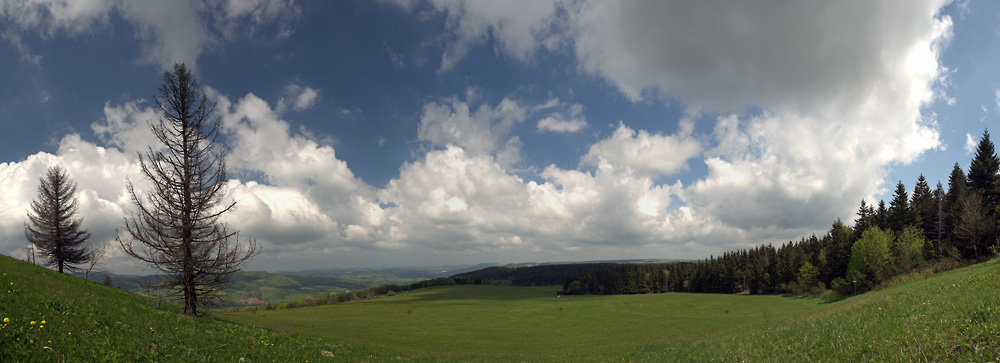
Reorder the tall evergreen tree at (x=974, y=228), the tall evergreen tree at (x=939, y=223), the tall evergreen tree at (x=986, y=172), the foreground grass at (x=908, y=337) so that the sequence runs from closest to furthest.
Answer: the foreground grass at (x=908, y=337) → the tall evergreen tree at (x=974, y=228) → the tall evergreen tree at (x=986, y=172) → the tall evergreen tree at (x=939, y=223)

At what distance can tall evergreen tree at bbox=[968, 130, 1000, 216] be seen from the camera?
54562 millimetres

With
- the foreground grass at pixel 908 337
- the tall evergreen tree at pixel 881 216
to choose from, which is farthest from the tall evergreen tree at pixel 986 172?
the foreground grass at pixel 908 337

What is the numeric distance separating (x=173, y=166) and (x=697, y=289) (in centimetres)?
14306

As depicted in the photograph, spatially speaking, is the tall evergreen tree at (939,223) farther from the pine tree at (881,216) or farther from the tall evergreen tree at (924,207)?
the pine tree at (881,216)

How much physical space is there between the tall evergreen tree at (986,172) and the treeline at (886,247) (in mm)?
97

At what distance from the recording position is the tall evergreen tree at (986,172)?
5456cm

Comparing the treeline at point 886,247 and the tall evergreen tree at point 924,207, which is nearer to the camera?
the treeline at point 886,247

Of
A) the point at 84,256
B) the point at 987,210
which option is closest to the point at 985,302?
the point at 84,256

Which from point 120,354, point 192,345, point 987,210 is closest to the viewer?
point 120,354

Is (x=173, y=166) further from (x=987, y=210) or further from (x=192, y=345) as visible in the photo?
(x=987, y=210)

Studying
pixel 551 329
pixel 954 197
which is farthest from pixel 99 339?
pixel 954 197

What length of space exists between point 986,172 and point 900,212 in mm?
19154

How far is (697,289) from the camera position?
12438 centimetres

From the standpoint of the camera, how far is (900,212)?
7256 centimetres
